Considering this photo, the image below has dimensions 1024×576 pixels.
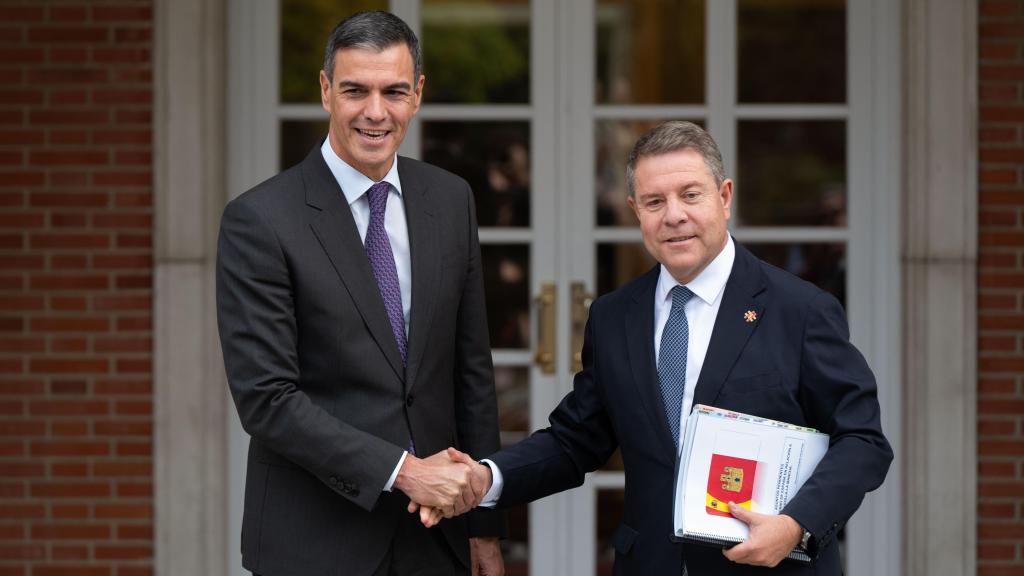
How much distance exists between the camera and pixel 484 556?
121 inches

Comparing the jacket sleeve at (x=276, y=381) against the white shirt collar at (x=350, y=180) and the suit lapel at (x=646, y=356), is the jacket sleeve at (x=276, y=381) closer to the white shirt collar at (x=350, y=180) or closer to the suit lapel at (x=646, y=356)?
the white shirt collar at (x=350, y=180)

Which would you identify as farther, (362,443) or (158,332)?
(158,332)

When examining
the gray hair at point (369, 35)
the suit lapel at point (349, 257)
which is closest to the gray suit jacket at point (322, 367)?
the suit lapel at point (349, 257)

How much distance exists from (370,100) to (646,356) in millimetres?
783

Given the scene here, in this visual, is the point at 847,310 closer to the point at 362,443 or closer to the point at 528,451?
the point at 528,451

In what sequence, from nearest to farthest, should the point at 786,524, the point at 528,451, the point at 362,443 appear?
the point at 786,524
the point at 362,443
the point at 528,451

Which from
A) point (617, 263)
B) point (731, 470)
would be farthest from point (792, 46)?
point (731, 470)

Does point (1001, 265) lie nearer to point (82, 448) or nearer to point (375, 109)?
point (375, 109)

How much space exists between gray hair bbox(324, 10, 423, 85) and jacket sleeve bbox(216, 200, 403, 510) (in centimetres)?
39

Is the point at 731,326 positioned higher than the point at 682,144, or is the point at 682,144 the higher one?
the point at 682,144

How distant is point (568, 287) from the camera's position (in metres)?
4.68

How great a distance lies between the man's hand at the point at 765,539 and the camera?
2.48 meters

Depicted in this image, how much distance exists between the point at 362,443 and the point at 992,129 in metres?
2.70

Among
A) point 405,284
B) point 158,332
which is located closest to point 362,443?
point 405,284
